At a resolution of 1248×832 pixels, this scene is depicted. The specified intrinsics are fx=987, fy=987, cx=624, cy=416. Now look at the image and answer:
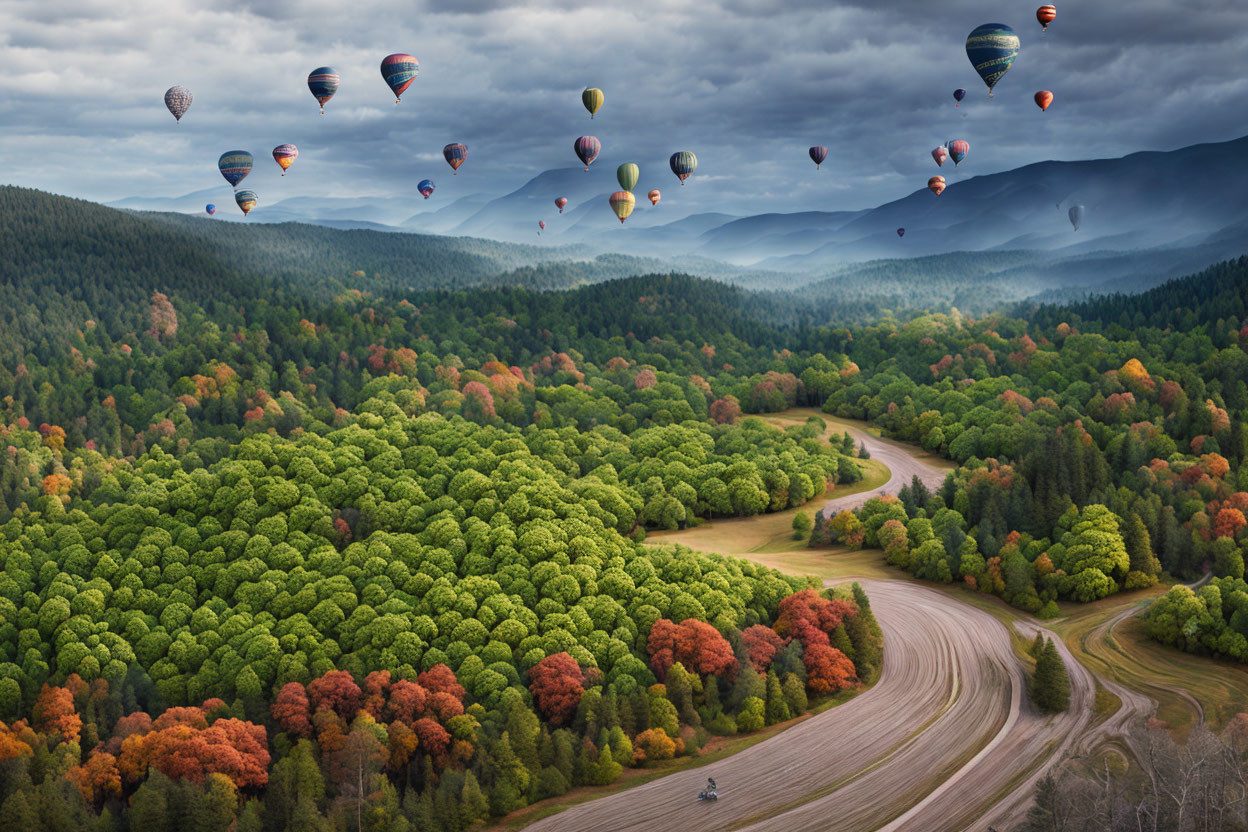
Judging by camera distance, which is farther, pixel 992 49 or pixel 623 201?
pixel 623 201

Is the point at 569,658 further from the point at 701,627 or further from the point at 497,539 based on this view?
the point at 497,539

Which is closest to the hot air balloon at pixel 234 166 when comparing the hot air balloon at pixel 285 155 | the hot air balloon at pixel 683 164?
the hot air balloon at pixel 285 155

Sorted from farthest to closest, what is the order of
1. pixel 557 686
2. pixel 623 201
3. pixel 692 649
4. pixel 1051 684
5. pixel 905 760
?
pixel 623 201
pixel 692 649
pixel 1051 684
pixel 557 686
pixel 905 760

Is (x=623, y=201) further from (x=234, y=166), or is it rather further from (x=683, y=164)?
(x=234, y=166)

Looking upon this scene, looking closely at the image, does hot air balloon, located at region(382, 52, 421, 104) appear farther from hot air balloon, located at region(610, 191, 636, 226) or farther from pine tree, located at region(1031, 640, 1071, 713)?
pine tree, located at region(1031, 640, 1071, 713)

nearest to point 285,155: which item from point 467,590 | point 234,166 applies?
point 234,166

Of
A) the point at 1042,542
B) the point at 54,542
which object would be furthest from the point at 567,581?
the point at 54,542
